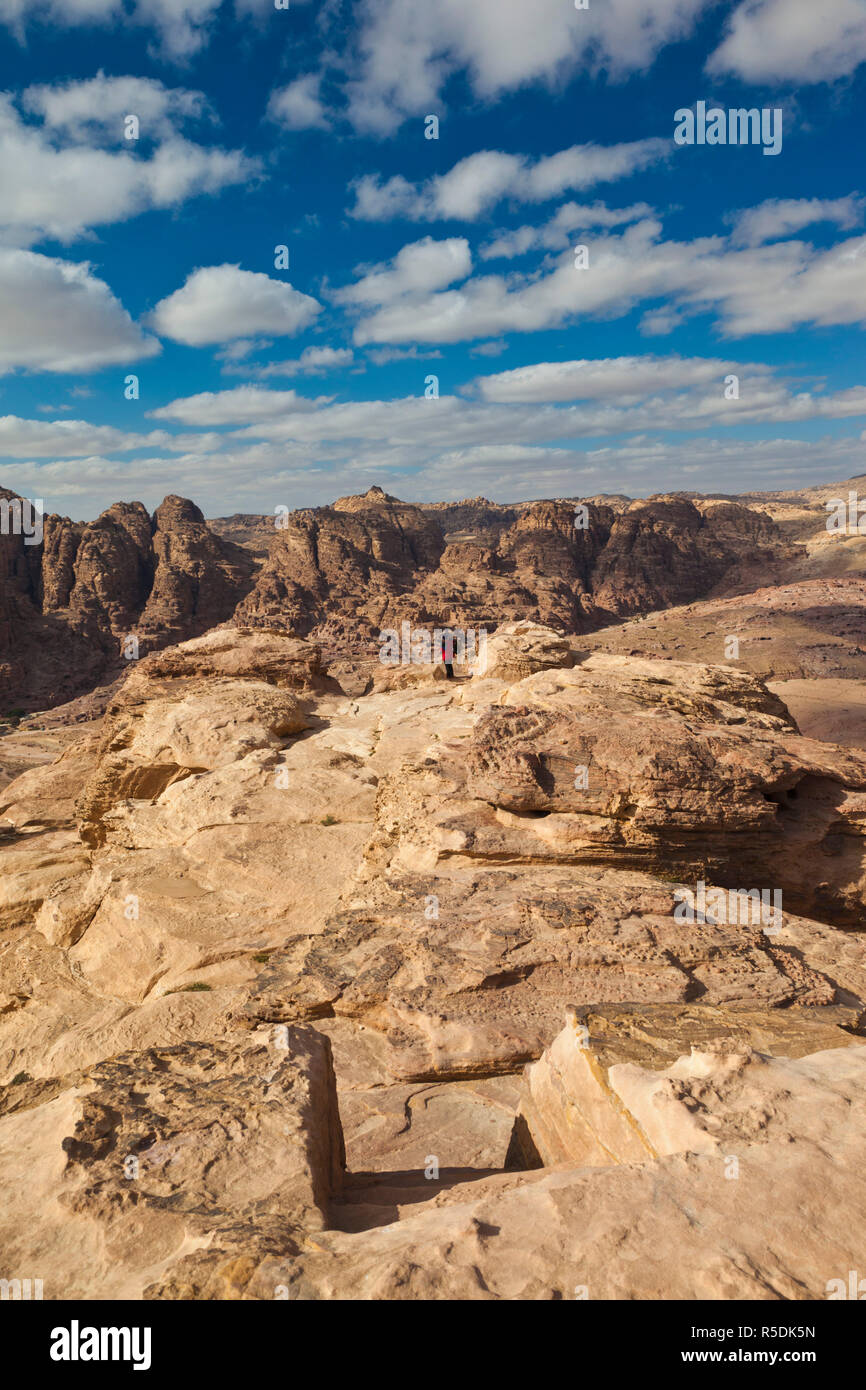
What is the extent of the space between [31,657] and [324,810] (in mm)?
86809

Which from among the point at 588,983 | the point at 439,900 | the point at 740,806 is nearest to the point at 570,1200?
the point at 588,983

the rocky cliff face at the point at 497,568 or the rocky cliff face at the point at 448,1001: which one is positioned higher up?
the rocky cliff face at the point at 497,568

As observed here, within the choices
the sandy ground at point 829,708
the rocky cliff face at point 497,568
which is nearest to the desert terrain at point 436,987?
the sandy ground at point 829,708

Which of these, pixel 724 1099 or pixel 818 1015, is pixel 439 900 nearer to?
pixel 818 1015

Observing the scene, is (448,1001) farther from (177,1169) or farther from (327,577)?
(327,577)

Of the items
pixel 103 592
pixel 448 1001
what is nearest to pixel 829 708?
pixel 448 1001

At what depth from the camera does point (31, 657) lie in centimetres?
8719

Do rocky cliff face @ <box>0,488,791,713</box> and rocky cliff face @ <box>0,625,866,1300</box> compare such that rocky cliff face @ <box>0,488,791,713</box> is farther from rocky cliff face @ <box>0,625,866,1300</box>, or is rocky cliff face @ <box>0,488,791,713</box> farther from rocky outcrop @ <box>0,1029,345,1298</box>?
rocky outcrop @ <box>0,1029,345,1298</box>

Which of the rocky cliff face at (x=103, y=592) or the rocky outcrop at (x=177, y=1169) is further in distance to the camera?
the rocky cliff face at (x=103, y=592)

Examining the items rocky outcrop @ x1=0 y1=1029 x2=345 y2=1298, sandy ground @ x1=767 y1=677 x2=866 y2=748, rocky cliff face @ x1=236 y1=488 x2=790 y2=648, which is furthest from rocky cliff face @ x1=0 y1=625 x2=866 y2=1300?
rocky cliff face @ x1=236 y1=488 x2=790 y2=648

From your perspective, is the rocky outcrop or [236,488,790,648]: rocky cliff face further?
[236,488,790,648]: rocky cliff face

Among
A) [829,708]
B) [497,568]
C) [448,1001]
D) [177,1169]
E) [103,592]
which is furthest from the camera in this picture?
[497,568]

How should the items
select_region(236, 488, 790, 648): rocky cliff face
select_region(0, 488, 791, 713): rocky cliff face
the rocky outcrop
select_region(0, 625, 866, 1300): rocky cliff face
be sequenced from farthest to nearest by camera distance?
select_region(236, 488, 790, 648): rocky cliff face
select_region(0, 488, 791, 713): rocky cliff face
the rocky outcrop
select_region(0, 625, 866, 1300): rocky cliff face

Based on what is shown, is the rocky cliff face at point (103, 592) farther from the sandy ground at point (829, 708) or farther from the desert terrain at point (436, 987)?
the sandy ground at point (829, 708)
